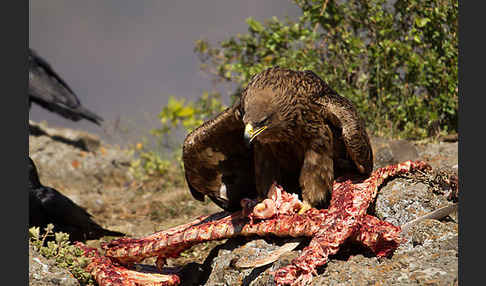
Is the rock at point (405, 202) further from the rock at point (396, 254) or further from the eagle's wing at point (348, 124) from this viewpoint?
the eagle's wing at point (348, 124)

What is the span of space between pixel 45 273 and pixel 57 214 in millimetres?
1588

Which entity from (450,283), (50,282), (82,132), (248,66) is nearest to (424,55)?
(248,66)

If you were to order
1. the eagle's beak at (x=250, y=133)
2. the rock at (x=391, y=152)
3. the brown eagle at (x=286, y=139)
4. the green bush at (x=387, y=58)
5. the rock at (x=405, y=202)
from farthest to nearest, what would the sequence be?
the green bush at (x=387, y=58)
the rock at (x=391, y=152)
the rock at (x=405, y=202)
the brown eagle at (x=286, y=139)
the eagle's beak at (x=250, y=133)

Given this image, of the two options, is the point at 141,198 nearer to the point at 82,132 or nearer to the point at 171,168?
the point at 171,168

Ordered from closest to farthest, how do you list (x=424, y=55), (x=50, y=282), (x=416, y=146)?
(x=50, y=282) < (x=416, y=146) < (x=424, y=55)

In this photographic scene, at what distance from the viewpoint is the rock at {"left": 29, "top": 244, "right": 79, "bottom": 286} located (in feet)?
11.0

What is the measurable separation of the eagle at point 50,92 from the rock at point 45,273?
6.81 m

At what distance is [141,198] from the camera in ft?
27.3

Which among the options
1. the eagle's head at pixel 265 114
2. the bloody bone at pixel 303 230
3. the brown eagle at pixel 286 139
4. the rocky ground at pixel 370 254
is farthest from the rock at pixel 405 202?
the eagle's head at pixel 265 114

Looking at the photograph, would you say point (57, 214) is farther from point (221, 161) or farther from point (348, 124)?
point (348, 124)

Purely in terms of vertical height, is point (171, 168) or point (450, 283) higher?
point (450, 283)

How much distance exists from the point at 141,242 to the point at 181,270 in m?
0.44

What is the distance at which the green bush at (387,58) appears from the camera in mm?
6809

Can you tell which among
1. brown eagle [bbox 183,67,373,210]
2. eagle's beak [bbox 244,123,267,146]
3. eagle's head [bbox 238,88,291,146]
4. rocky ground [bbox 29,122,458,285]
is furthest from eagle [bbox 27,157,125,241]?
eagle's beak [bbox 244,123,267,146]
